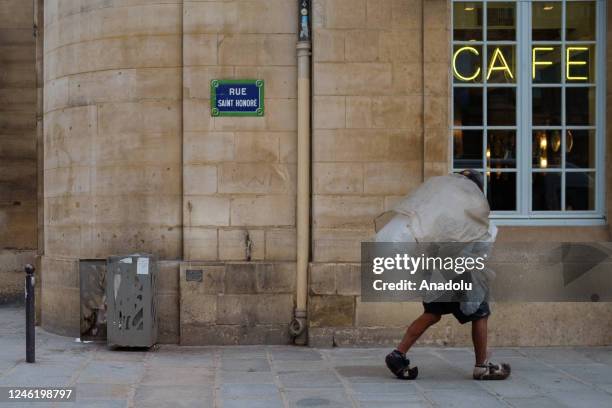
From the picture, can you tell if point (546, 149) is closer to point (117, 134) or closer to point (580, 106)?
point (580, 106)

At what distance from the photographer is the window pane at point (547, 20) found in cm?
961

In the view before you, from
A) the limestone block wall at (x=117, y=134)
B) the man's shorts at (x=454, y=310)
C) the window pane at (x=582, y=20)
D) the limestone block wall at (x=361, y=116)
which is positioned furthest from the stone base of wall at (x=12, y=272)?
the window pane at (x=582, y=20)

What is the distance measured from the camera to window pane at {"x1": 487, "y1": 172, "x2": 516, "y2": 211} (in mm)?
9547

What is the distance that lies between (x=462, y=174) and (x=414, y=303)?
1.96 meters

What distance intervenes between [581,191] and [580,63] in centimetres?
144

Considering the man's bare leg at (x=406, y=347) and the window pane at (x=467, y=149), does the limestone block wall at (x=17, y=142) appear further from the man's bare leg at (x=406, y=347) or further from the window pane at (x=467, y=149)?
the man's bare leg at (x=406, y=347)

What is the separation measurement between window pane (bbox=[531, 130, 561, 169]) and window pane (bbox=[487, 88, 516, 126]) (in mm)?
342

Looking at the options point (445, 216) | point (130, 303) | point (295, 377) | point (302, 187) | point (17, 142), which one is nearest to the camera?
point (445, 216)

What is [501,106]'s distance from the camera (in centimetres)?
956

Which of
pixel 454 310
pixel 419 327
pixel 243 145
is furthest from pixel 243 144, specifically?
pixel 454 310

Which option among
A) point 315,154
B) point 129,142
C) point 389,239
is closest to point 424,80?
point 315,154

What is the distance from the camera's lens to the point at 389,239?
7641 millimetres

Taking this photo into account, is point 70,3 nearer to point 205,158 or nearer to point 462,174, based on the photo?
point 205,158

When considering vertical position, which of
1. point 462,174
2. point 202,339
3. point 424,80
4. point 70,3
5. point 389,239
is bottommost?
point 202,339
